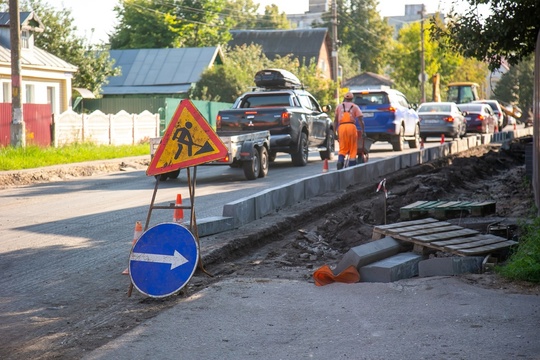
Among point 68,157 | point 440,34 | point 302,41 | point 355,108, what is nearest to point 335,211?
point 355,108

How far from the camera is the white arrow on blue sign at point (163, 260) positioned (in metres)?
7.44

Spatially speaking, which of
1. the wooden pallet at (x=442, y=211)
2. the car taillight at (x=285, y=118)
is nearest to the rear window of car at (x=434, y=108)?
the car taillight at (x=285, y=118)

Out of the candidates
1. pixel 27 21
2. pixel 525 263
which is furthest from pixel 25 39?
pixel 525 263

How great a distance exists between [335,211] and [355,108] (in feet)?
16.1

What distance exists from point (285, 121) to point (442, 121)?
14.5 metres

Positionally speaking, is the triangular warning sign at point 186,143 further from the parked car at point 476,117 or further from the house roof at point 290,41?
the house roof at point 290,41

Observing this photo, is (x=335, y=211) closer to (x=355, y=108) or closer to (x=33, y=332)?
(x=355, y=108)

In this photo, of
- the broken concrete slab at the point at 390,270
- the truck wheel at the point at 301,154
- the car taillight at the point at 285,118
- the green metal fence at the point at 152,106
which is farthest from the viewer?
the green metal fence at the point at 152,106

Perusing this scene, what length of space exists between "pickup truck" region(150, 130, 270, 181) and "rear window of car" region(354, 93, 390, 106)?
8.42 m

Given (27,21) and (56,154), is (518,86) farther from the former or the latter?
(56,154)

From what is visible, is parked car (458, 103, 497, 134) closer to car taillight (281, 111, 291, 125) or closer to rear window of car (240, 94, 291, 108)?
rear window of car (240, 94, 291, 108)

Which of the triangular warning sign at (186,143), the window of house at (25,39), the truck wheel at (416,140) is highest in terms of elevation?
the window of house at (25,39)

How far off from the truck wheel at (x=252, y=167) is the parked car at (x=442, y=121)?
16.8 metres

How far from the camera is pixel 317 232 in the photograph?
11477 mm
